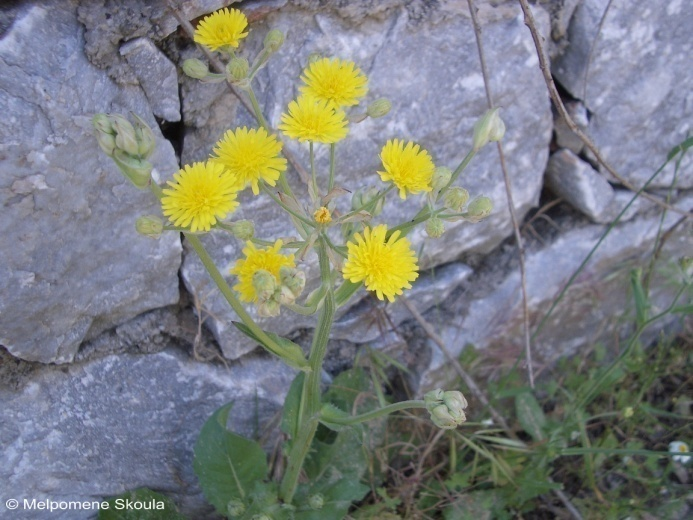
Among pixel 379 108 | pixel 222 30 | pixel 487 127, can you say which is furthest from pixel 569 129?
pixel 222 30

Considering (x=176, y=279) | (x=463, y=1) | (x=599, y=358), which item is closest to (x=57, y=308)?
(x=176, y=279)

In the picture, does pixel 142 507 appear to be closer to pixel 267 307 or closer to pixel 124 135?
pixel 267 307

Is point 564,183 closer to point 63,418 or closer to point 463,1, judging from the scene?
point 463,1

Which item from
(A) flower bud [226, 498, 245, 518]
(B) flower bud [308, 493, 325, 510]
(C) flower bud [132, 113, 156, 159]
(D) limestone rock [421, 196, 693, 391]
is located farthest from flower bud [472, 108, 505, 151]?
(A) flower bud [226, 498, 245, 518]

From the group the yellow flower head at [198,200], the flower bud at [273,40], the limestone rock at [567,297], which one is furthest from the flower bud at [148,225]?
the limestone rock at [567,297]

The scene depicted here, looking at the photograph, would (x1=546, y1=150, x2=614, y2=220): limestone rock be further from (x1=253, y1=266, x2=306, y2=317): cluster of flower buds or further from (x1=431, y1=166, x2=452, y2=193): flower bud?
(x1=253, y1=266, x2=306, y2=317): cluster of flower buds

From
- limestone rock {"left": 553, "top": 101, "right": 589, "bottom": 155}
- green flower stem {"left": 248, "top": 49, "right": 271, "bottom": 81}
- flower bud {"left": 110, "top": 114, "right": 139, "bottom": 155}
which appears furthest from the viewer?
limestone rock {"left": 553, "top": 101, "right": 589, "bottom": 155}
